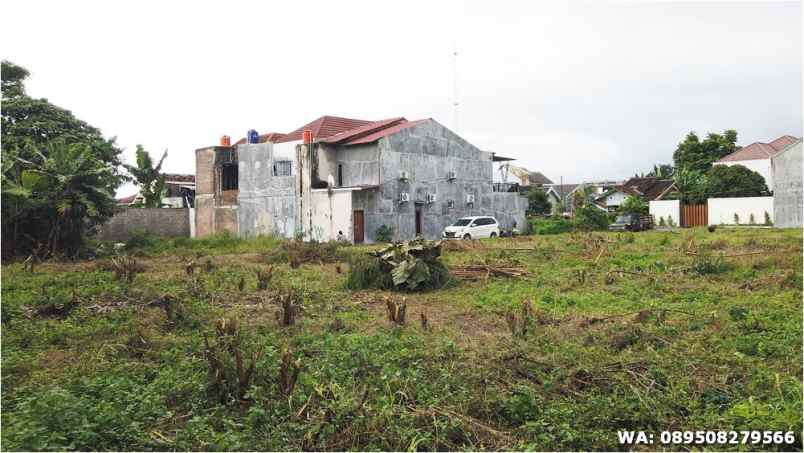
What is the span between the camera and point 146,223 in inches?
1163

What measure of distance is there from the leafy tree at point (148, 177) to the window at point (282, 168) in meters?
6.58

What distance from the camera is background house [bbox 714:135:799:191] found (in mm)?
44406

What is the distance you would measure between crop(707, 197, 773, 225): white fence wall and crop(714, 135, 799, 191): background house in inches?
311

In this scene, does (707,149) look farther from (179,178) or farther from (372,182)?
(179,178)

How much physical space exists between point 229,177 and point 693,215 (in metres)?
29.7

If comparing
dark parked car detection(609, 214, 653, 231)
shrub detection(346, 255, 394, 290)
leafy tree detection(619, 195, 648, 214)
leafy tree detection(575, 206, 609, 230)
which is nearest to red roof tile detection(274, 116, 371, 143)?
leafy tree detection(575, 206, 609, 230)

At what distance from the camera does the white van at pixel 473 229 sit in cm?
2923

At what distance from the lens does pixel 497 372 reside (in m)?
6.23

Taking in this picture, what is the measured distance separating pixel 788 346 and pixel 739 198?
113ft

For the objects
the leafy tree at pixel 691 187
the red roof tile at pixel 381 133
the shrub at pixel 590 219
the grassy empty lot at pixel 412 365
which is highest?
the red roof tile at pixel 381 133

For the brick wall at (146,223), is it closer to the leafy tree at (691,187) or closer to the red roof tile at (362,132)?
the red roof tile at (362,132)

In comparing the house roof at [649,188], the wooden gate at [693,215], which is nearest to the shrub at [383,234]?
the wooden gate at [693,215]

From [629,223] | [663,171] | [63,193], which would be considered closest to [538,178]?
[663,171]

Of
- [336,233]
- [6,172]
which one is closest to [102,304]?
[6,172]
